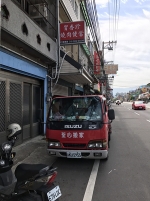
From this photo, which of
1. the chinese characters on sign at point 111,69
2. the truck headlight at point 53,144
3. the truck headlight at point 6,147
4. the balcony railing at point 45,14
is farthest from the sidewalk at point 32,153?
the chinese characters on sign at point 111,69

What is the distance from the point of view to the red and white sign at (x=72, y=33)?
9.71 m

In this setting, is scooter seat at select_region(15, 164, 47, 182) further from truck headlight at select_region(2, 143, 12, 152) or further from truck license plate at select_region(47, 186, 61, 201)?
truck headlight at select_region(2, 143, 12, 152)

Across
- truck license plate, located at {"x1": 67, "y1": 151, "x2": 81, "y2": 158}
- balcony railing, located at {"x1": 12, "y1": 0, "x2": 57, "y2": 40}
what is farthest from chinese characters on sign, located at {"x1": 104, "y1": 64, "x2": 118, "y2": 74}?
truck license plate, located at {"x1": 67, "y1": 151, "x2": 81, "y2": 158}

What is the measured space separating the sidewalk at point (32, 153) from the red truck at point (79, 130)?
0.82m

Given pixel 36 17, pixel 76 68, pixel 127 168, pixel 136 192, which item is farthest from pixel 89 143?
pixel 36 17

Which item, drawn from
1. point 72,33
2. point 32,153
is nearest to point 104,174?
point 32,153

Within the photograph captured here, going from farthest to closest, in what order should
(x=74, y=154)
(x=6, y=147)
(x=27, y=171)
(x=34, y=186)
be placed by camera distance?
(x=74, y=154) < (x=6, y=147) < (x=27, y=171) < (x=34, y=186)

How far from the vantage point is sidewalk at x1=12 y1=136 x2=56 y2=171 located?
5.67 metres

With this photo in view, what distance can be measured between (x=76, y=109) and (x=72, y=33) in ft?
19.0

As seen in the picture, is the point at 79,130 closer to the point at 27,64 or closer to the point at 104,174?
the point at 104,174

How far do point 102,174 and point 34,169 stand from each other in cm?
249

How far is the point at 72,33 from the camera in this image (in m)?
9.89

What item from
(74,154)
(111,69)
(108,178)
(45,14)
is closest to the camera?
(108,178)

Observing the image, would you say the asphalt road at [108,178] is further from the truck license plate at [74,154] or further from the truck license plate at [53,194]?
the truck license plate at [53,194]
